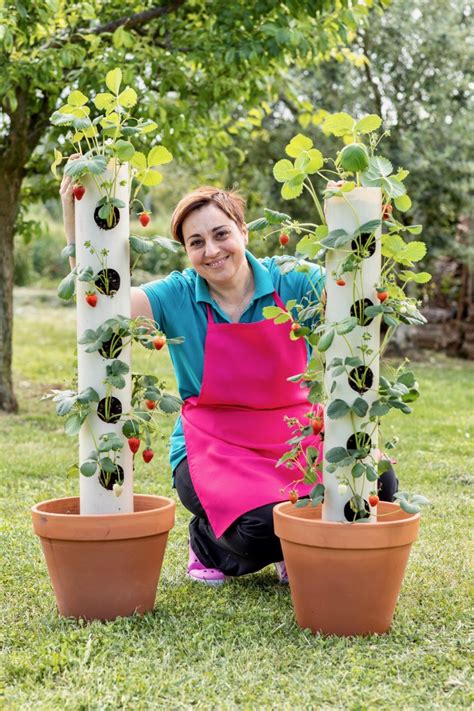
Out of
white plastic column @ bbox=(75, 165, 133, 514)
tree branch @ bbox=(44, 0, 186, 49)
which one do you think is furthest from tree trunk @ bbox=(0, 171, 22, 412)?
white plastic column @ bbox=(75, 165, 133, 514)

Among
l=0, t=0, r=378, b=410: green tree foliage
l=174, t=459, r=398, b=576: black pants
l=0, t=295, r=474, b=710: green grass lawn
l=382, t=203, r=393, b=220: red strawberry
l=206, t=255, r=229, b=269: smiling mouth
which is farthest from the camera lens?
l=0, t=0, r=378, b=410: green tree foliage

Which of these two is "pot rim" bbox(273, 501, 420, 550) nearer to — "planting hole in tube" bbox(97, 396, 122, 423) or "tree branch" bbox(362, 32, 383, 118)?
"planting hole in tube" bbox(97, 396, 122, 423)

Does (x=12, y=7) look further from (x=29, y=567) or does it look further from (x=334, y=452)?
(x=334, y=452)

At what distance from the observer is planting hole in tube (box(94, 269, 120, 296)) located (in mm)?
2465

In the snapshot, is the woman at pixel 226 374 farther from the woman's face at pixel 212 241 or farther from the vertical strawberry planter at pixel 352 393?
the vertical strawberry planter at pixel 352 393

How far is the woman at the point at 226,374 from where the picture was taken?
2.80m

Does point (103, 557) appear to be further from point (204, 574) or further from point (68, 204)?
point (68, 204)

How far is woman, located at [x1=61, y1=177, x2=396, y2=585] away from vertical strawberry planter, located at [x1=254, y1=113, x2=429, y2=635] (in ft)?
1.36

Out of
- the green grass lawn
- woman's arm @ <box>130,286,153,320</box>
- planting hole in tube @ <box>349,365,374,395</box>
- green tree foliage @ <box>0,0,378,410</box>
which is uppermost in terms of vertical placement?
green tree foliage @ <box>0,0,378,410</box>

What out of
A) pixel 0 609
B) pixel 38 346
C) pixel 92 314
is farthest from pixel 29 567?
pixel 38 346

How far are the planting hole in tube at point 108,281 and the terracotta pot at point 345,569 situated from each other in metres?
0.73

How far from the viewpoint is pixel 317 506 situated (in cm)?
259

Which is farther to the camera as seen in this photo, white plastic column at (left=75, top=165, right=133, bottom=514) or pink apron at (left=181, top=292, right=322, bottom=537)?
pink apron at (left=181, top=292, right=322, bottom=537)

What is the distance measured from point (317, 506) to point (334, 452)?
34 cm
